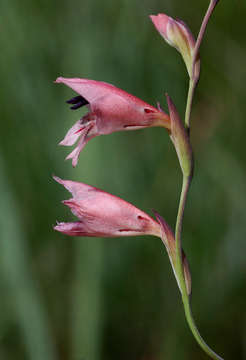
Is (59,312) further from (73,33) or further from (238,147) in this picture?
(73,33)

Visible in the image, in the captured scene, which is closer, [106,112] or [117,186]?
[106,112]

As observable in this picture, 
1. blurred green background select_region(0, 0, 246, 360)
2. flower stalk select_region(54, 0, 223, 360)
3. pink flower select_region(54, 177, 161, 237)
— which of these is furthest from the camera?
blurred green background select_region(0, 0, 246, 360)

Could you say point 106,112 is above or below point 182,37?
below

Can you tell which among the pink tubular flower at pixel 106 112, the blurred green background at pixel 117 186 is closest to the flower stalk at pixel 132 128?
A: the pink tubular flower at pixel 106 112

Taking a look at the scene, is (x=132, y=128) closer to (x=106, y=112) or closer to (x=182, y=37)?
(x=106, y=112)

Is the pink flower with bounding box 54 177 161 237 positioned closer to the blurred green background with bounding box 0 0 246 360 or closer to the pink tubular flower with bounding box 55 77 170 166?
the pink tubular flower with bounding box 55 77 170 166

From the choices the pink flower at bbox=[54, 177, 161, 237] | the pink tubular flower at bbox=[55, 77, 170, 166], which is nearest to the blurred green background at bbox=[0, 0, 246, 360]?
the pink flower at bbox=[54, 177, 161, 237]

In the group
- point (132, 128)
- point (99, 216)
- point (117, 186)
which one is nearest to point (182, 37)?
point (132, 128)
